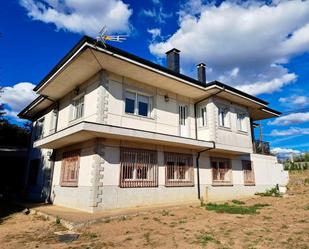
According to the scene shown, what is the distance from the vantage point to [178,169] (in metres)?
13.0

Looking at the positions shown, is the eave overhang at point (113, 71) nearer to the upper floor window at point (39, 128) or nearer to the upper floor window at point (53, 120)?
the upper floor window at point (53, 120)

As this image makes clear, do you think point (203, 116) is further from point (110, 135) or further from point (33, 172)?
point (33, 172)

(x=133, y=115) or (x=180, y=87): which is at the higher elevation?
(x=180, y=87)

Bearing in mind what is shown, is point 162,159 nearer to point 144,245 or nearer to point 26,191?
point 144,245

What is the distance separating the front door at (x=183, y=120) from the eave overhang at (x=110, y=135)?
3.86 ft

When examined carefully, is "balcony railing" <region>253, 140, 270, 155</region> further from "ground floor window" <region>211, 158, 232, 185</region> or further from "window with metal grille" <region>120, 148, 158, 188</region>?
"window with metal grille" <region>120, 148, 158, 188</region>

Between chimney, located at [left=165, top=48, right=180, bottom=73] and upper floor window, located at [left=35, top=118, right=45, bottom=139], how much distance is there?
9.85 metres

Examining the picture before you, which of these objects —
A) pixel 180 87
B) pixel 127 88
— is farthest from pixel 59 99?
pixel 180 87

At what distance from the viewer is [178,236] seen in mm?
6590

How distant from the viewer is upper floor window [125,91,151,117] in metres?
11.6

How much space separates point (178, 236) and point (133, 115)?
20.4ft

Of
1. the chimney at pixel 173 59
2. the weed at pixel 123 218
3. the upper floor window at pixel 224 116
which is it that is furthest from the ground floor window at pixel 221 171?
the weed at pixel 123 218

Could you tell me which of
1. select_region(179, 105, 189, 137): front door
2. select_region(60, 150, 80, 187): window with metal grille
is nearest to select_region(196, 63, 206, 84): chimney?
select_region(179, 105, 189, 137): front door

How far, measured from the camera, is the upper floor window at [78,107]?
1253cm
